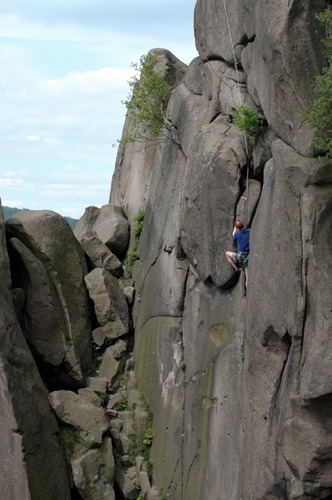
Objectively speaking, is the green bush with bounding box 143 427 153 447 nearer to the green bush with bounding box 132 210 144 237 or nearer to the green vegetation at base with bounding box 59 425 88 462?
the green vegetation at base with bounding box 59 425 88 462

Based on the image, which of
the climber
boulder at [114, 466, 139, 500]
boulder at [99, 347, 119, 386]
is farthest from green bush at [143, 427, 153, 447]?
the climber

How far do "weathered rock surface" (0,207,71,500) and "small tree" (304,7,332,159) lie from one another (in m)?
9.22

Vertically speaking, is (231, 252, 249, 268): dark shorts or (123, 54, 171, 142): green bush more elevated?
(123, 54, 171, 142): green bush

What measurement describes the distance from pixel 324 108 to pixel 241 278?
5223 millimetres

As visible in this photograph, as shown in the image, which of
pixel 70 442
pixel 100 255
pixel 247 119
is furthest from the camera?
pixel 100 255

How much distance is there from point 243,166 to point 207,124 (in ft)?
7.88

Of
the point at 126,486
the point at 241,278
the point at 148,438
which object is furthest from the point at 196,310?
the point at 126,486

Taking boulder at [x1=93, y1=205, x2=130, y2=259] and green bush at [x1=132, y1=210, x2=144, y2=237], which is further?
boulder at [x1=93, y1=205, x2=130, y2=259]

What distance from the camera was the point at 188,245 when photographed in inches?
907

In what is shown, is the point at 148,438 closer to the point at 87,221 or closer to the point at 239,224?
the point at 239,224

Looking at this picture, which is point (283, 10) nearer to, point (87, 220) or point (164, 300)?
point (164, 300)

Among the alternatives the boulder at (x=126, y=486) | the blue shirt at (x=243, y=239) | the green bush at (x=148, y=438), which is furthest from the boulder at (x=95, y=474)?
the blue shirt at (x=243, y=239)

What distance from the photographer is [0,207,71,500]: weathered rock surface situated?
2250cm

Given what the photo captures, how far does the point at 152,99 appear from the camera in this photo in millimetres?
27375
